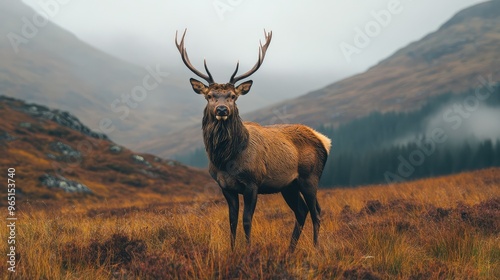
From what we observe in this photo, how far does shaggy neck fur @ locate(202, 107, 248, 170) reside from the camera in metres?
A: 6.10

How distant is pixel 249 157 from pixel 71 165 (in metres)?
30.6

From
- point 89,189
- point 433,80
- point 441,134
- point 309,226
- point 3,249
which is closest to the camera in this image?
point 3,249

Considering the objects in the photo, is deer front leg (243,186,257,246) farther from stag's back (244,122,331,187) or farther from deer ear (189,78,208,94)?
deer ear (189,78,208,94)

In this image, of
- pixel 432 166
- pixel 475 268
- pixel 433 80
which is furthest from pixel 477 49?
pixel 475 268

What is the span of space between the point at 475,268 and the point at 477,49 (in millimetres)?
221240

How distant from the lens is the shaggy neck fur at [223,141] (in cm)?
610

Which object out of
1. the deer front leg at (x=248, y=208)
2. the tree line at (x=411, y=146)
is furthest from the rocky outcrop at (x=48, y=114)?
the deer front leg at (x=248, y=208)

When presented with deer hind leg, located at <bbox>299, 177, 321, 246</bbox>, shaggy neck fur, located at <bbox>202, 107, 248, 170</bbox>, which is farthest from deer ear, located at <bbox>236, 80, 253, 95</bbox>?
deer hind leg, located at <bbox>299, 177, 321, 246</bbox>

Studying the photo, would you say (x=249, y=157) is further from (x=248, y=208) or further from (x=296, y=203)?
(x=296, y=203)

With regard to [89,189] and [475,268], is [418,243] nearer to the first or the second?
[475,268]

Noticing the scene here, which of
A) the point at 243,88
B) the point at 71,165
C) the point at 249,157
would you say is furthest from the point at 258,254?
the point at 71,165

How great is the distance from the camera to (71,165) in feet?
109

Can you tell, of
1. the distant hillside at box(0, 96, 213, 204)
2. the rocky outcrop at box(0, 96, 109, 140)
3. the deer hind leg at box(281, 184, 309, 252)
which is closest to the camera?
the deer hind leg at box(281, 184, 309, 252)

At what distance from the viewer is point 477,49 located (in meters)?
196
